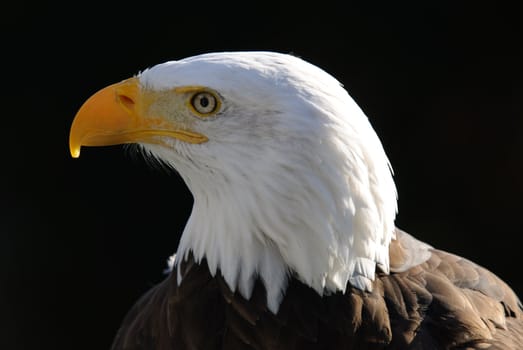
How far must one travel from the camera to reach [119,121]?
276cm

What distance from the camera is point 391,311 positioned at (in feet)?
9.05

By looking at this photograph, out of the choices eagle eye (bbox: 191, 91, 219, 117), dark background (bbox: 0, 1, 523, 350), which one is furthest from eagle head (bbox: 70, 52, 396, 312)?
dark background (bbox: 0, 1, 523, 350)

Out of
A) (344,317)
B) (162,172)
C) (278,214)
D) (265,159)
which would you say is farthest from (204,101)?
(162,172)

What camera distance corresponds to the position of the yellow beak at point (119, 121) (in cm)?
275

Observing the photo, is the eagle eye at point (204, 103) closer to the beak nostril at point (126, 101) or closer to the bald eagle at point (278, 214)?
the bald eagle at point (278, 214)

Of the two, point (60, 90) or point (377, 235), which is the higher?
point (377, 235)

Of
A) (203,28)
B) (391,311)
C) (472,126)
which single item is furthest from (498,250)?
(391,311)

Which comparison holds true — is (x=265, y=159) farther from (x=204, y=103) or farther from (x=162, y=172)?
(x=162, y=172)

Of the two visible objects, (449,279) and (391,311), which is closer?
(391,311)

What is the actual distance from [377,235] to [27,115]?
380 centimetres

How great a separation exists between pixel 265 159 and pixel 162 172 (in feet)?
11.2

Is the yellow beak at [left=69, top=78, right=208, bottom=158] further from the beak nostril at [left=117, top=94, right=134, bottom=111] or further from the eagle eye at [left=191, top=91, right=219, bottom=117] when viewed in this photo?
the eagle eye at [left=191, top=91, right=219, bottom=117]

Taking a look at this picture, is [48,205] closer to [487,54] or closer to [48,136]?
[48,136]

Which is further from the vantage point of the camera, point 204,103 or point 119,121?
point 119,121
